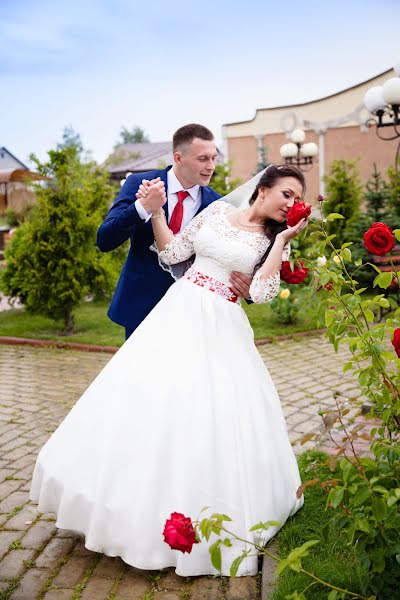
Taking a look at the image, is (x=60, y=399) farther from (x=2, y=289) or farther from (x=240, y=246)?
(x=2, y=289)

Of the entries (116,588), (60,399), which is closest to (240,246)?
(116,588)

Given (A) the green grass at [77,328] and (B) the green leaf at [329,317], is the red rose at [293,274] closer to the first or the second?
(B) the green leaf at [329,317]

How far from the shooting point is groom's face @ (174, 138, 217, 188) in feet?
12.4

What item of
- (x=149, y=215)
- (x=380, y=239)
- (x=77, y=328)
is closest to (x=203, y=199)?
(x=149, y=215)

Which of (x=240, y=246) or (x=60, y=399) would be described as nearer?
(x=240, y=246)

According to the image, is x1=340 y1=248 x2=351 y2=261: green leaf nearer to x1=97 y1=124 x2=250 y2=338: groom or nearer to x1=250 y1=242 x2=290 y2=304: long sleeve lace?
x1=250 y1=242 x2=290 y2=304: long sleeve lace

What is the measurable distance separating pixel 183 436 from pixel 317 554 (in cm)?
88

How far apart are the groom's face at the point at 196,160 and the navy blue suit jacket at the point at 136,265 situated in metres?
0.21

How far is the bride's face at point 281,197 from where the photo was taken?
3461 millimetres

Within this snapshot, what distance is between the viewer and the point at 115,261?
10.6m

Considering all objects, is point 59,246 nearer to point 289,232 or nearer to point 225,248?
point 225,248

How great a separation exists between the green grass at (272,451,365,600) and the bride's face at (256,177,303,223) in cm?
136

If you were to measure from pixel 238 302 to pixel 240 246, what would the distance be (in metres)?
0.33

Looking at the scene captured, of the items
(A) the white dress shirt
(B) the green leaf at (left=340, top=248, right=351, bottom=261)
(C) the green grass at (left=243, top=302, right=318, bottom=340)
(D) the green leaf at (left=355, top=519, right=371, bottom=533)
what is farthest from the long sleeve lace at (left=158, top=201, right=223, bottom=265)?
(C) the green grass at (left=243, top=302, right=318, bottom=340)
